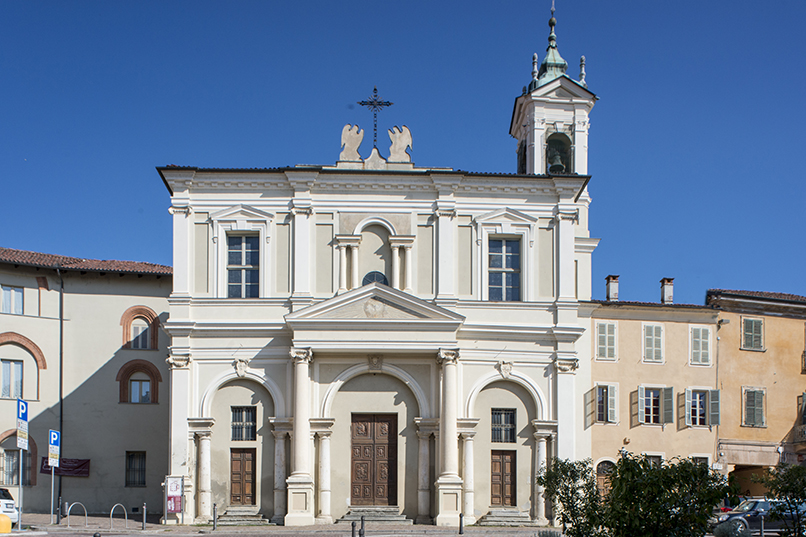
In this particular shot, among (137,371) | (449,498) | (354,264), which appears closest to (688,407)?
(449,498)

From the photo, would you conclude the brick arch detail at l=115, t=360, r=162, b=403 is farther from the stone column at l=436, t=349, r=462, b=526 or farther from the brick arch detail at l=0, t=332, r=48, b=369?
the stone column at l=436, t=349, r=462, b=526

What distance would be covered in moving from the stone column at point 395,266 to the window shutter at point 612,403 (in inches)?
Answer: 500

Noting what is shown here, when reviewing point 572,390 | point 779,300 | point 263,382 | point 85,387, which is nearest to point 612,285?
point 779,300

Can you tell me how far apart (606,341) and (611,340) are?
0.80ft

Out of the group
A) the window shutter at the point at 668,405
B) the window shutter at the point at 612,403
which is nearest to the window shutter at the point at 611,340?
the window shutter at the point at 612,403

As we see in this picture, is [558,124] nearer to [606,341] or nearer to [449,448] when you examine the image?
[606,341]

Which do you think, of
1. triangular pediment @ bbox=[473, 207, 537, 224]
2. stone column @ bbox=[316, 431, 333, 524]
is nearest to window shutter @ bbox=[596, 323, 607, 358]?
triangular pediment @ bbox=[473, 207, 537, 224]

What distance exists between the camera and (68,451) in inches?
1369

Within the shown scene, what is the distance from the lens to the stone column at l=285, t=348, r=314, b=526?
27141mm

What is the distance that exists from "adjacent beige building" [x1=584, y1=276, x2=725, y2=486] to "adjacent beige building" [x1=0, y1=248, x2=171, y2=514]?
18.2m

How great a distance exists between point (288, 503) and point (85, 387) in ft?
41.3

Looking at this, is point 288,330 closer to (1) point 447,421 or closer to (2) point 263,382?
(2) point 263,382

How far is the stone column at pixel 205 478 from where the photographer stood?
1095 inches

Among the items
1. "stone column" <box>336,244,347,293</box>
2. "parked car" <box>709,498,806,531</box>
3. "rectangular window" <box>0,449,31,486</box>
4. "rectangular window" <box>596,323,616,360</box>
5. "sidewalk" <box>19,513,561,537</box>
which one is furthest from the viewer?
"rectangular window" <box>596,323,616,360</box>
